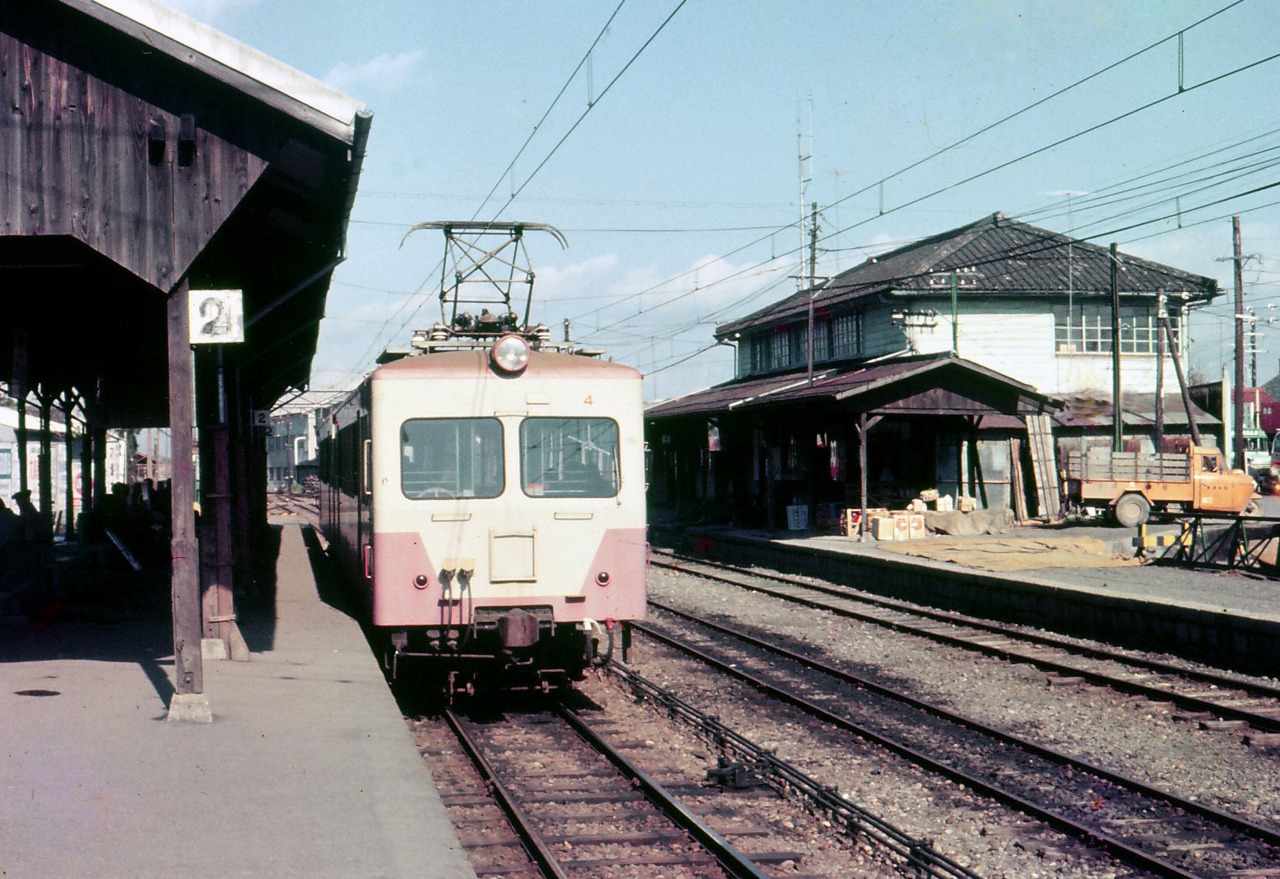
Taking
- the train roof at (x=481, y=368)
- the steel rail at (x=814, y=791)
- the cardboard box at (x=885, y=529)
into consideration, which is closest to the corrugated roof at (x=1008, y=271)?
the cardboard box at (x=885, y=529)

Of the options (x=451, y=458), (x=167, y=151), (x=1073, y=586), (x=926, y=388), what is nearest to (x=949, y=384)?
(x=926, y=388)

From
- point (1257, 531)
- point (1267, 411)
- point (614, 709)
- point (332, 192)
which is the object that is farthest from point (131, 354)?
point (1267, 411)

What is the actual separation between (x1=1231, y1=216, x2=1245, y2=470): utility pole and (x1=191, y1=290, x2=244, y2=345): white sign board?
92.3ft

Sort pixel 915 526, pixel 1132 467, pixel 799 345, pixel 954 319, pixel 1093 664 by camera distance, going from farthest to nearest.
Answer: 1. pixel 799 345
2. pixel 954 319
3. pixel 1132 467
4. pixel 915 526
5. pixel 1093 664

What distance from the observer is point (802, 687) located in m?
10.9

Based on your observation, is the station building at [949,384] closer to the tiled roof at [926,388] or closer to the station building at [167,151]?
the tiled roof at [926,388]

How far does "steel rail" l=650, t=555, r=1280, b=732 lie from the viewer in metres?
9.65

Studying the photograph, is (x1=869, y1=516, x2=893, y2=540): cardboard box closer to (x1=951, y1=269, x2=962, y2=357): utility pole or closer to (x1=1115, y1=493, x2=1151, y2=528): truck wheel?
(x1=1115, y1=493, x2=1151, y2=528): truck wheel

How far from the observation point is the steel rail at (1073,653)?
965 cm

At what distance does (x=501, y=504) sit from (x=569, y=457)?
2.15ft

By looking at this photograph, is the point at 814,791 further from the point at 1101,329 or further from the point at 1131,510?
the point at 1101,329

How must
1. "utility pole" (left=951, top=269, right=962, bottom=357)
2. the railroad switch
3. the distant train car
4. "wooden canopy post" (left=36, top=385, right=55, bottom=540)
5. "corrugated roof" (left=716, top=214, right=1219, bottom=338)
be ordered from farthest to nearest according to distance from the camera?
"corrugated roof" (left=716, top=214, right=1219, bottom=338)
"utility pole" (left=951, top=269, right=962, bottom=357)
"wooden canopy post" (left=36, top=385, right=55, bottom=540)
the distant train car
the railroad switch

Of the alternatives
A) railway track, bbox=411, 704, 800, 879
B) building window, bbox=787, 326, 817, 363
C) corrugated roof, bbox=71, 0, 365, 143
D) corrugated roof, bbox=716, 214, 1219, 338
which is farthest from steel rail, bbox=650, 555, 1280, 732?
→ building window, bbox=787, 326, 817, 363

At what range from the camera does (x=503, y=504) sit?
9070 mm
